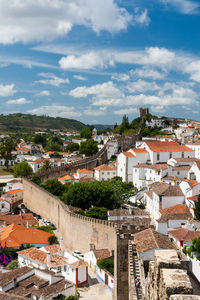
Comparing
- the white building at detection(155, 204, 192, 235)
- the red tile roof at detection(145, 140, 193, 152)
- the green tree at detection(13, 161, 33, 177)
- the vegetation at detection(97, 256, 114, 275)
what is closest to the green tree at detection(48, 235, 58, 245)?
the vegetation at detection(97, 256, 114, 275)

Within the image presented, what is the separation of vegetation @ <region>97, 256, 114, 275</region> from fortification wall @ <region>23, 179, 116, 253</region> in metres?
0.78

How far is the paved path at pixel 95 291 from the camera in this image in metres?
17.5

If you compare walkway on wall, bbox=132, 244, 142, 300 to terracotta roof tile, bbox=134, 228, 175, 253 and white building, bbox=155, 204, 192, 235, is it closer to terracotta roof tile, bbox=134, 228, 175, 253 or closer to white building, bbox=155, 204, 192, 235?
terracotta roof tile, bbox=134, 228, 175, 253

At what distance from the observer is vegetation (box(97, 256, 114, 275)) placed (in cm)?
1862

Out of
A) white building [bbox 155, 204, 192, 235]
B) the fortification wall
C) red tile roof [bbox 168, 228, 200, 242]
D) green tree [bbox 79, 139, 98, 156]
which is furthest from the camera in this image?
green tree [bbox 79, 139, 98, 156]

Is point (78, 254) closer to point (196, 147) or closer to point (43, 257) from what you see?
point (43, 257)

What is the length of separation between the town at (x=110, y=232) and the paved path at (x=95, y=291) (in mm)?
60

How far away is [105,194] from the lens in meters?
30.3

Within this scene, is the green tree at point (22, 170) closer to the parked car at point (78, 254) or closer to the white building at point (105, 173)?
the white building at point (105, 173)

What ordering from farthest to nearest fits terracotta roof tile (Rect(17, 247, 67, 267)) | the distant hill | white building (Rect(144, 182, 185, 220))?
the distant hill
white building (Rect(144, 182, 185, 220))
terracotta roof tile (Rect(17, 247, 67, 267))

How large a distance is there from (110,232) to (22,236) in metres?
9.81

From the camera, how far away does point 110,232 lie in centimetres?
1967

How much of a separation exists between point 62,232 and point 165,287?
2334 cm

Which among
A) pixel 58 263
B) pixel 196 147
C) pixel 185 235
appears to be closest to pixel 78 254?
pixel 58 263
